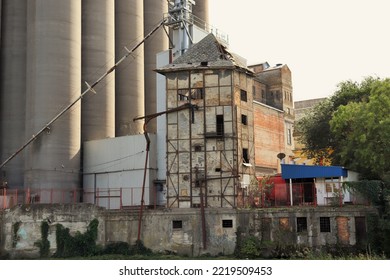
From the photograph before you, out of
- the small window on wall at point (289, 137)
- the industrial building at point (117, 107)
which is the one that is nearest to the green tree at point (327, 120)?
the industrial building at point (117, 107)

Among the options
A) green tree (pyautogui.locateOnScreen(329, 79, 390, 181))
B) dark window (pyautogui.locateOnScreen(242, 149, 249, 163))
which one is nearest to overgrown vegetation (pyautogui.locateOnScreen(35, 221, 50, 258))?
dark window (pyautogui.locateOnScreen(242, 149, 249, 163))

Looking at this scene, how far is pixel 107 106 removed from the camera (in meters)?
50.1

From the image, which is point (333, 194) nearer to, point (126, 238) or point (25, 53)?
point (126, 238)

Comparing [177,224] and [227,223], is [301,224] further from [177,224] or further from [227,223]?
[177,224]

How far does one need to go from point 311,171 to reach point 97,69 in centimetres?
2501

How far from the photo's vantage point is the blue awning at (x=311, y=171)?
3600 cm

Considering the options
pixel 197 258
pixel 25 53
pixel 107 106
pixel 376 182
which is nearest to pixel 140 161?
pixel 107 106

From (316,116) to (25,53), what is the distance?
1264 inches

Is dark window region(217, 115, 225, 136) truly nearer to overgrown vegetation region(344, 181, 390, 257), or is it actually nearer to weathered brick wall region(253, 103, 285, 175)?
overgrown vegetation region(344, 181, 390, 257)

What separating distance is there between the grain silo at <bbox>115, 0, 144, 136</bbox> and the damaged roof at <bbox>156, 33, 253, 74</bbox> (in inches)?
580

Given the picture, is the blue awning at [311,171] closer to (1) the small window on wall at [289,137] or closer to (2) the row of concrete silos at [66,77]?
(2) the row of concrete silos at [66,77]

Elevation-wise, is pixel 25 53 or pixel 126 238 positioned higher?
pixel 25 53

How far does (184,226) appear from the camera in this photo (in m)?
36.1

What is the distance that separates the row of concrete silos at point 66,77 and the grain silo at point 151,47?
0.39ft
